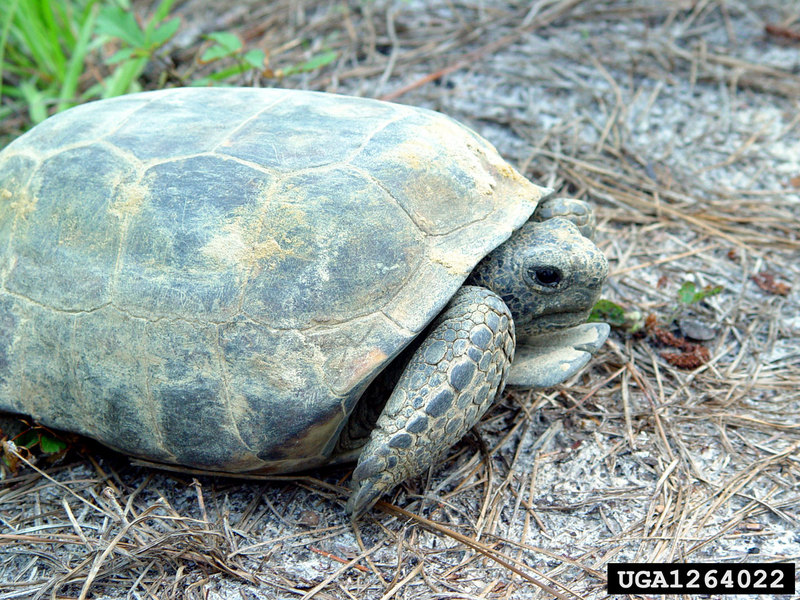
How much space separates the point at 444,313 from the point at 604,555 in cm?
89

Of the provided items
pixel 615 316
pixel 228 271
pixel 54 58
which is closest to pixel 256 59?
pixel 54 58

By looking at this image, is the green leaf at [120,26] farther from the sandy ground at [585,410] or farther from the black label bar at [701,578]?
the black label bar at [701,578]

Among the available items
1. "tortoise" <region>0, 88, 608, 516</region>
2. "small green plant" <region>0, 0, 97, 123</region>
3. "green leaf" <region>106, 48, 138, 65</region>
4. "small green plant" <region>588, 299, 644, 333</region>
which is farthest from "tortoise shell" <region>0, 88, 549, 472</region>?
"small green plant" <region>0, 0, 97, 123</region>

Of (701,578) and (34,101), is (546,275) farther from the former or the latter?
(34,101)

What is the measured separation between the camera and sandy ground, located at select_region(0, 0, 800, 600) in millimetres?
2158

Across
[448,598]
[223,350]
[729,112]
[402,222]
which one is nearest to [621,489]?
[448,598]

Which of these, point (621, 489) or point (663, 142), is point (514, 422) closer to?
point (621, 489)

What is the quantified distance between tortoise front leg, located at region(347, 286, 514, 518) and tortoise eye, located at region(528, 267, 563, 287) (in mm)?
237

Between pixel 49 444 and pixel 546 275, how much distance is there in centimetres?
183

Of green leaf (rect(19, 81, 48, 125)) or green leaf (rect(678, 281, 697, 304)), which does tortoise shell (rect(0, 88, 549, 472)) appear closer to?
green leaf (rect(678, 281, 697, 304))

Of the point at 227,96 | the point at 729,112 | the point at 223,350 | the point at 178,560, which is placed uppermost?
the point at 227,96

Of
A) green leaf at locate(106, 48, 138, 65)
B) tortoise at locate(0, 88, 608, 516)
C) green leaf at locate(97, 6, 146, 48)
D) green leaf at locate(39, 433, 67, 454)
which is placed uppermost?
green leaf at locate(97, 6, 146, 48)

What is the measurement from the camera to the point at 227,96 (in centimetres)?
273

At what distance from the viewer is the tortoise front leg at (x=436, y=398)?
2.11m
